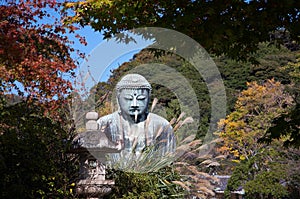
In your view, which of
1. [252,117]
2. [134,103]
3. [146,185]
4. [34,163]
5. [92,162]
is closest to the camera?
[34,163]

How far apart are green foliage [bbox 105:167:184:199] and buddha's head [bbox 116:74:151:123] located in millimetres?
1194

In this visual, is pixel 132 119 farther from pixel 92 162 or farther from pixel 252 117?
pixel 252 117

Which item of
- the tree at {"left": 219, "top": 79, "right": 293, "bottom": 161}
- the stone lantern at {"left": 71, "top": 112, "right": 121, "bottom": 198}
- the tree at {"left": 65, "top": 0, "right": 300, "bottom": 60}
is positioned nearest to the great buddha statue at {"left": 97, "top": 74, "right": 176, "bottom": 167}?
the stone lantern at {"left": 71, "top": 112, "right": 121, "bottom": 198}

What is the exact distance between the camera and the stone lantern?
4625 mm

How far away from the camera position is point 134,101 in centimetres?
670

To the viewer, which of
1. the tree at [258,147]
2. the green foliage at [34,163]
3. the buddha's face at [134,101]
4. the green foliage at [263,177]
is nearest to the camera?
the green foliage at [34,163]

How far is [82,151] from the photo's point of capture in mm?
4680

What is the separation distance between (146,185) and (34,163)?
1411 mm

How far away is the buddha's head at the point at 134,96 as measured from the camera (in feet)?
22.0

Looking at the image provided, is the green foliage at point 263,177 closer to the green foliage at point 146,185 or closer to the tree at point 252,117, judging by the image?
the tree at point 252,117

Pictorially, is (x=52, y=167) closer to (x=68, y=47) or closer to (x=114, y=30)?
(x=114, y=30)

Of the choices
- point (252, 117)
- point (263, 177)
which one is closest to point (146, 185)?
point (263, 177)

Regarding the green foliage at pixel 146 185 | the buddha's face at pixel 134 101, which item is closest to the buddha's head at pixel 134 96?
the buddha's face at pixel 134 101

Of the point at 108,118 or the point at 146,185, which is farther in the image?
the point at 108,118
